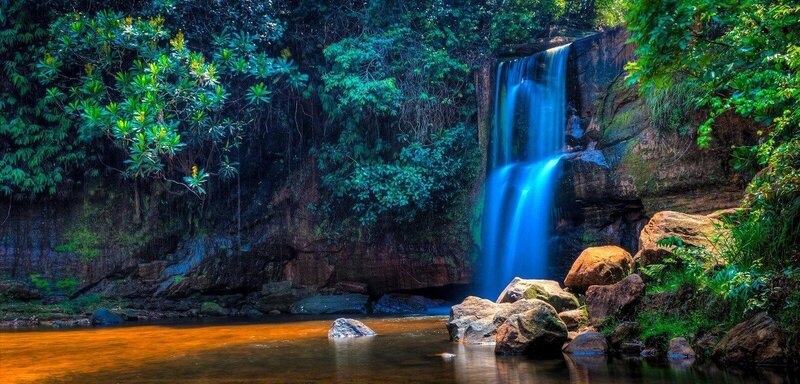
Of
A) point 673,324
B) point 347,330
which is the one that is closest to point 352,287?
point 347,330

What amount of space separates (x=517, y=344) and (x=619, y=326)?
111 centimetres

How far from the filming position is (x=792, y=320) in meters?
6.35

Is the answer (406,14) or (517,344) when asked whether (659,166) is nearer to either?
(517,344)

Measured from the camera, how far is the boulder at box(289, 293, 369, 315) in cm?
1648

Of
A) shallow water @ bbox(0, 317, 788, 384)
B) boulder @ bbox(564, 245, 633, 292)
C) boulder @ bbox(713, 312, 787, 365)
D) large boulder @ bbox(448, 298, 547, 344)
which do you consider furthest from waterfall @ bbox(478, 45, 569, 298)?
boulder @ bbox(713, 312, 787, 365)

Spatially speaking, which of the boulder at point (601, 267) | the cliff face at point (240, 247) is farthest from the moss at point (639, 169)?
the boulder at point (601, 267)

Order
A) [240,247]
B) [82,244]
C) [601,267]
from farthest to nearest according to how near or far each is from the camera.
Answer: [240,247] → [82,244] → [601,267]

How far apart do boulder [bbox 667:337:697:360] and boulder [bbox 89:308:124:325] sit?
11462 mm

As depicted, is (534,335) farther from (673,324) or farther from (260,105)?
(260,105)

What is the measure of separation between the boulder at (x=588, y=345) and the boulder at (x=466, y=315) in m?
1.73

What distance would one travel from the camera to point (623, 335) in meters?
7.59

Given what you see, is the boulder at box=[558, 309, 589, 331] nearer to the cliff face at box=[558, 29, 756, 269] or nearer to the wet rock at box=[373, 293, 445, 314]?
the cliff face at box=[558, 29, 756, 269]

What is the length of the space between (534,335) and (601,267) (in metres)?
1.89

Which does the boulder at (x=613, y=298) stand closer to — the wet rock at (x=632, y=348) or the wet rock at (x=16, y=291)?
the wet rock at (x=632, y=348)
